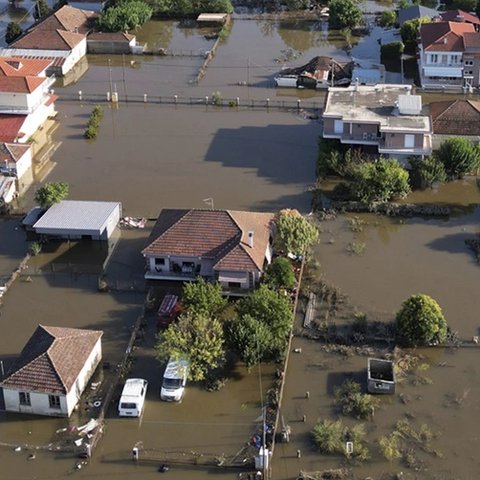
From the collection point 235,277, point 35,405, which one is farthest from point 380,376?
point 35,405

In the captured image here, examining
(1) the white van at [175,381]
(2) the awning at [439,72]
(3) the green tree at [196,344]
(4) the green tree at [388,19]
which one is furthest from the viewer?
(4) the green tree at [388,19]

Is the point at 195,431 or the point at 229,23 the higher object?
the point at 195,431

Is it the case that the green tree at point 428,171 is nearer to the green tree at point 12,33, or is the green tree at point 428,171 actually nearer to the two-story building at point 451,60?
the two-story building at point 451,60

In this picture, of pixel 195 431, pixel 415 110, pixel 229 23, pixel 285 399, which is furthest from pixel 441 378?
pixel 229 23

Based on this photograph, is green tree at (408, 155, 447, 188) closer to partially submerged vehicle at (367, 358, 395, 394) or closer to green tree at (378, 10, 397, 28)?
partially submerged vehicle at (367, 358, 395, 394)

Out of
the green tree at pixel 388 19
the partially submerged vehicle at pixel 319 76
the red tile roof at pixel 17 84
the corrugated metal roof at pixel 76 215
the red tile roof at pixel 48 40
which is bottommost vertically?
the green tree at pixel 388 19

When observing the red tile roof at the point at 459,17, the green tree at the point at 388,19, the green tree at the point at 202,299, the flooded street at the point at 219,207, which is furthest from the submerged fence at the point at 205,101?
the green tree at the point at 202,299

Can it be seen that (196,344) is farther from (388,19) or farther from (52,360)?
(388,19)

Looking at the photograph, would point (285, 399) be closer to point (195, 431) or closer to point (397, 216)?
point (195, 431)
